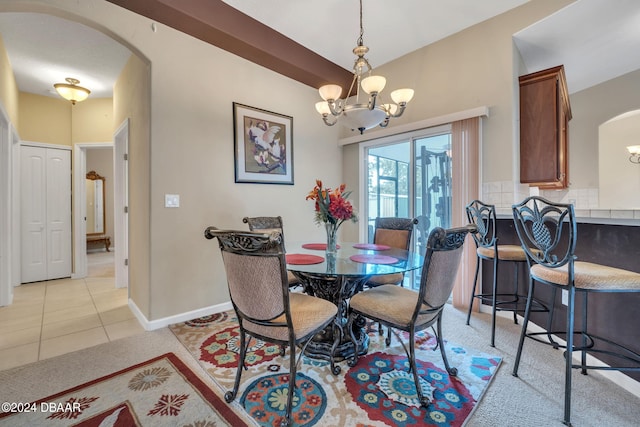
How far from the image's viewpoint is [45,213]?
424cm

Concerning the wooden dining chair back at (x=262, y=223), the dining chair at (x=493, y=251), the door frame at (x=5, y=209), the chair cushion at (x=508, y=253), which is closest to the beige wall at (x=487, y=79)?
the dining chair at (x=493, y=251)

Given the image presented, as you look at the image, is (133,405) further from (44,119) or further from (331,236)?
(44,119)

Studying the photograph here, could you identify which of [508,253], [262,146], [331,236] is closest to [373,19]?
[262,146]

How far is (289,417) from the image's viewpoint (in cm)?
135

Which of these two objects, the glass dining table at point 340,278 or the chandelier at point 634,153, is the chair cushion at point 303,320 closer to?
the glass dining table at point 340,278

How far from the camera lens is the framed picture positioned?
123 inches

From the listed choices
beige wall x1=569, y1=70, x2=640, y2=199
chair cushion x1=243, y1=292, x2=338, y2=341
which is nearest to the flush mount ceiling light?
chair cushion x1=243, y1=292, x2=338, y2=341

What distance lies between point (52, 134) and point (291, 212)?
407 cm

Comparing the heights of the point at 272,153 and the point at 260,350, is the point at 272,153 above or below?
above

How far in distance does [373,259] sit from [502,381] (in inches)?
43.3

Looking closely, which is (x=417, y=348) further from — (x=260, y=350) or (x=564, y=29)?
(x=564, y=29)

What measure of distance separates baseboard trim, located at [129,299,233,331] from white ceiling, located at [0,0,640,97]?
2.86m

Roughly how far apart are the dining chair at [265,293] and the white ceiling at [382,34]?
2.50m

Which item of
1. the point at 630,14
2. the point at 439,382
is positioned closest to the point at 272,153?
the point at 439,382
